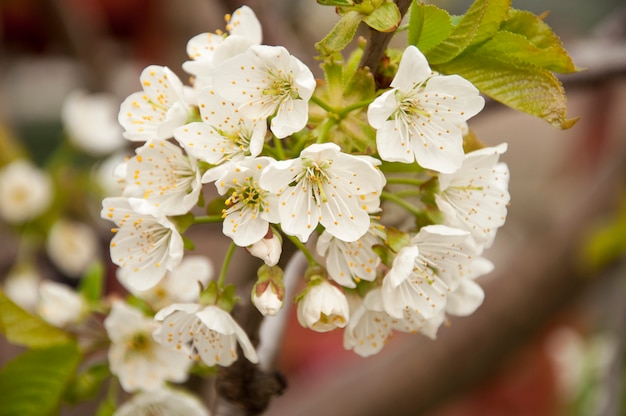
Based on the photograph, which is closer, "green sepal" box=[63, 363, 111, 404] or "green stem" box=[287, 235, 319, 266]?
"green stem" box=[287, 235, 319, 266]

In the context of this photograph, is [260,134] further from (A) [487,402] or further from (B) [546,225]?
(A) [487,402]

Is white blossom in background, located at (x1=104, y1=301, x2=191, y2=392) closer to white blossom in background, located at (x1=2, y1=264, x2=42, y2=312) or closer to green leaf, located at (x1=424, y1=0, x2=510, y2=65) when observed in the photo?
green leaf, located at (x1=424, y1=0, x2=510, y2=65)

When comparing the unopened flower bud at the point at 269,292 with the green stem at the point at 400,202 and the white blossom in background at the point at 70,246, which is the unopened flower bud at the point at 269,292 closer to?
the green stem at the point at 400,202

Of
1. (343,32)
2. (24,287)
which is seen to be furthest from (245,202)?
(24,287)

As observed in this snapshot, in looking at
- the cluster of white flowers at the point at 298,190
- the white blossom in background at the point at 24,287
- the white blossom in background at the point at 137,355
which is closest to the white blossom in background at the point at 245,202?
the cluster of white flowers at the point at 298,190

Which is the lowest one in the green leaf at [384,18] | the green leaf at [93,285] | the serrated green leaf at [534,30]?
the green leaf at [93,285]

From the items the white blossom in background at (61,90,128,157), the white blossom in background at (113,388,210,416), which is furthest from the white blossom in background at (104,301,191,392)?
the white blossom in background at (61,90,128,157)
